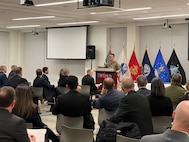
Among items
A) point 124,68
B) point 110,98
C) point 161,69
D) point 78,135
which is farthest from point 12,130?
point 161,69

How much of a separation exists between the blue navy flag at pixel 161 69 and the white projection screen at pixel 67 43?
3.87 meters

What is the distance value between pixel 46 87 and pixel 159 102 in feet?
16.9

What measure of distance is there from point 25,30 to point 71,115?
14846mm

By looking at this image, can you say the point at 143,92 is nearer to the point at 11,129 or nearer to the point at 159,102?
the point at 159,102

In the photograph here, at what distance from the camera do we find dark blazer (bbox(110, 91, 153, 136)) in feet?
13.7

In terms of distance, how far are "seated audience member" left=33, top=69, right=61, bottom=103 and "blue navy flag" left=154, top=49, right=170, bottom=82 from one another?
190 inches

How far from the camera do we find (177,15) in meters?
12.1

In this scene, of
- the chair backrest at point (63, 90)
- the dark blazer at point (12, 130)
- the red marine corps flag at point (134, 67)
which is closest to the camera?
the dark blazer at point (12, 130)

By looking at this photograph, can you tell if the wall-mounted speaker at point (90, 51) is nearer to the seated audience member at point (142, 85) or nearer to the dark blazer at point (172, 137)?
the seated audience member at point (142, 85)

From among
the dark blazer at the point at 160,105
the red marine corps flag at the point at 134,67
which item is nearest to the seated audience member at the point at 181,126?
the dark blazer at the point at 160,105

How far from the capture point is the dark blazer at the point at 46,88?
31.3 feet

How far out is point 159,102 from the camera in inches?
200

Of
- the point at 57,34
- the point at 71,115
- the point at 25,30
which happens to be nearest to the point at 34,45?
the point at 25,30

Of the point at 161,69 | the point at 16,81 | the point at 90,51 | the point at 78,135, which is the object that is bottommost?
the point at 78,135
